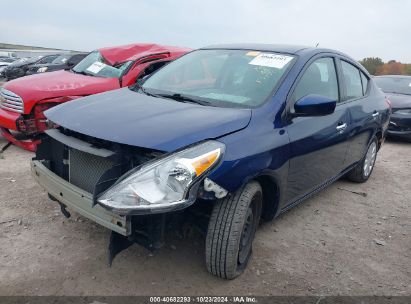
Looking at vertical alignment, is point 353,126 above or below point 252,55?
below

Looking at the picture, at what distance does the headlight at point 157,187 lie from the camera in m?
2.16

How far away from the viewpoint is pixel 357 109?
4.02 meters

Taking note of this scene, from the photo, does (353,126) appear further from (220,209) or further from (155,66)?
(155,66)

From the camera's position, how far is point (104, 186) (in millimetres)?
2270

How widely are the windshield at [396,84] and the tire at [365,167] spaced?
13.7 feet

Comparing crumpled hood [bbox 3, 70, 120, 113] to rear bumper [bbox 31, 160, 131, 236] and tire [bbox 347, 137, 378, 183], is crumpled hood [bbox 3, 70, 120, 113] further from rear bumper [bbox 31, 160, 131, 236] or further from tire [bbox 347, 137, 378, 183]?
tire [bbox 347, 137, 378, 183]

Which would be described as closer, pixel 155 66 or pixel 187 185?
pixel 187 185

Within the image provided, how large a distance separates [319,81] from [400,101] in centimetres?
532

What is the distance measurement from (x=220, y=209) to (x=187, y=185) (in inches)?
15.2

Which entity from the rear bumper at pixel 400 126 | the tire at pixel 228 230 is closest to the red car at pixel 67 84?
the tire at pixel 228 230

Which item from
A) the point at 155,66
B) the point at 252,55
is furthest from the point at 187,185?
the point at 155,66

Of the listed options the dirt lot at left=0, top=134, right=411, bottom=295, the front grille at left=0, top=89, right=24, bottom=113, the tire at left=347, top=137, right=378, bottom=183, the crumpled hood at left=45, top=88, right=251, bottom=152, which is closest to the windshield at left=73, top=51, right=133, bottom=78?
the front grille at left=0, top=89, right=24, bottom=113

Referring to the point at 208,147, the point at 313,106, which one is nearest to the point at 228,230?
the point at 208,147

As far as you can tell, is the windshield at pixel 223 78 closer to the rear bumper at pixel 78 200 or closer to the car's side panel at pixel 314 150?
the car's side panel at pixel 314 150
